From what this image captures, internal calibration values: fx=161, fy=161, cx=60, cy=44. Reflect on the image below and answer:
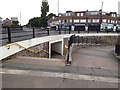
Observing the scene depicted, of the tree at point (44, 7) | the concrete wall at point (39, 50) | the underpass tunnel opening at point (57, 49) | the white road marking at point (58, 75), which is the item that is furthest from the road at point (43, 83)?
the tree at point (44, 7)

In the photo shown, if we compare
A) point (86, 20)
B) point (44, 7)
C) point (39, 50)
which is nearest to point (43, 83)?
point (39, 50)

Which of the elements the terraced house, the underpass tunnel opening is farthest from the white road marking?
the terraced house

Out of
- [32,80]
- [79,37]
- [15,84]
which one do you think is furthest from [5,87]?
[79,37]

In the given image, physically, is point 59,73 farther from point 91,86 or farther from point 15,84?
point 15,84

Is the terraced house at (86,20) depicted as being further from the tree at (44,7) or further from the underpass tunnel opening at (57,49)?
the underpass tunnel opening at (57,49)

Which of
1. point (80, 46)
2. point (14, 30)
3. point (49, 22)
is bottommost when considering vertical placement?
point (80, 46)

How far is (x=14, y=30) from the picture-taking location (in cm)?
1074

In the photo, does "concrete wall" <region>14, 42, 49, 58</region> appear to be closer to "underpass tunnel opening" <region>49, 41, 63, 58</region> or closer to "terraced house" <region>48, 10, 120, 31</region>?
"underpass tunnel opening" <region>49, 41, 63, 58</region>

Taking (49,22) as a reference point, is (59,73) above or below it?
below

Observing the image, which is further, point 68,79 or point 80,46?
point 80,46

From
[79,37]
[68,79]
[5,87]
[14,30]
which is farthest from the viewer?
[79,37]

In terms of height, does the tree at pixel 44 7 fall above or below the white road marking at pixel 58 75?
above

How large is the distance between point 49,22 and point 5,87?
75.8 meters

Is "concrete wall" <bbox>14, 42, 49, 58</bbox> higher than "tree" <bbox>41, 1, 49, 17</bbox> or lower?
lower
